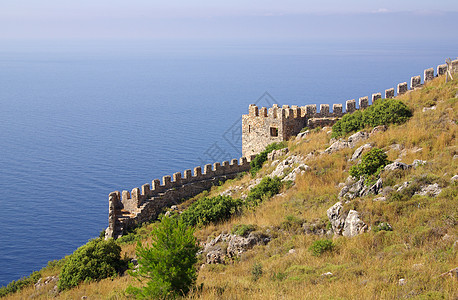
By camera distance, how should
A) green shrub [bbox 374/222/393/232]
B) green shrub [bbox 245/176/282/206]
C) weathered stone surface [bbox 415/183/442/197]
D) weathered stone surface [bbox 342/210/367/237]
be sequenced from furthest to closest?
green shrub [bbox 245/176/282/206] < weathered stone surface [bbox 415/183/442/197] < weathered stone surface [bbox 342/210/367/237] < green shrub [bbox 374/222/393/232]

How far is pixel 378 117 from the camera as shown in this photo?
70.2 feet

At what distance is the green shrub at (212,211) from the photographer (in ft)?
61.6

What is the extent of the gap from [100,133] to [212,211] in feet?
209

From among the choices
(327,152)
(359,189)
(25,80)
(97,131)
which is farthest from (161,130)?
(25,80)

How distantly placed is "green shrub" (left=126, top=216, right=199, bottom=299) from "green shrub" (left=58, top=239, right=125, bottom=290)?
708 centimetres

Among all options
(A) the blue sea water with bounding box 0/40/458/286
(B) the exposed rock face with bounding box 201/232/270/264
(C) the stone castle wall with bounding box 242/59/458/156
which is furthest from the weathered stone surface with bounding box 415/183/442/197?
(A) the blue sea water with bounding box 0/40/458/286

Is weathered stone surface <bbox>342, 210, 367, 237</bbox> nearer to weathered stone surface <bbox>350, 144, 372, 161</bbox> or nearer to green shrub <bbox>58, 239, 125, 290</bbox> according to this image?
weathered stone surface <bbox>350, 144, 372, 161</bbox>

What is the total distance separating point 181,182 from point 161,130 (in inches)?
2068

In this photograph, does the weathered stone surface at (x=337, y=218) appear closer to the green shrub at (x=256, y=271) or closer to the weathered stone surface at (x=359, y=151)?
the green shrub at (x=256, y=271)

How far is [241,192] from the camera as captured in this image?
77.4 feet

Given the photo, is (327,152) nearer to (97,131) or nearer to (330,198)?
(330,198)

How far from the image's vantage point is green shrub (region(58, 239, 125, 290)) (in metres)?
16.8

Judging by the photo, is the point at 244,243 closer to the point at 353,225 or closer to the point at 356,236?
the point at 353,225

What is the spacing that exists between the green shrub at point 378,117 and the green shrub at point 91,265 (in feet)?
39.7
